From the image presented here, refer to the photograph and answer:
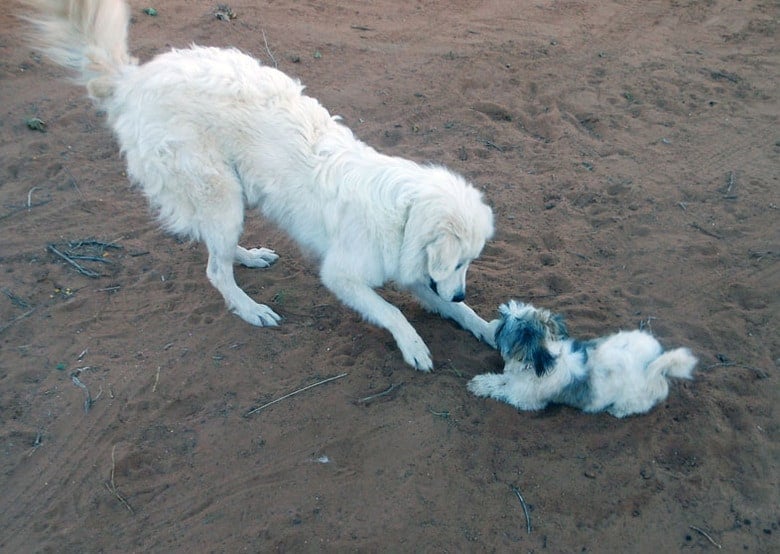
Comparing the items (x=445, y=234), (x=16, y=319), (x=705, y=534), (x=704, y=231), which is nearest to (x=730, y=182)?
(x=704, y=231)

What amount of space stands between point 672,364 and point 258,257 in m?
3.39

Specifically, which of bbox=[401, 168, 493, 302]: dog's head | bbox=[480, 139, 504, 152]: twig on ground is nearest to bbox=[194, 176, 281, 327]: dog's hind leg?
bbox=[401, 168, 493, 302]: dog's head

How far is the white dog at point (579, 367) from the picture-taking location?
12.5ft

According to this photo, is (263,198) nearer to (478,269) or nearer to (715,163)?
(478,269)

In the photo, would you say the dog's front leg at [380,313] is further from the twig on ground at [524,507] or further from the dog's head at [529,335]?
the twig on ground at [524,507]

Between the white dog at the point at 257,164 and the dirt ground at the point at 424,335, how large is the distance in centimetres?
64

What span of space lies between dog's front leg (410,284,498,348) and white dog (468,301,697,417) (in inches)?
18.0

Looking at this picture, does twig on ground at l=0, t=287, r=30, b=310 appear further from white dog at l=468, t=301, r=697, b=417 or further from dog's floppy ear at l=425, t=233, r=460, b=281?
white dog at l=468, t=301, r=697, b=417

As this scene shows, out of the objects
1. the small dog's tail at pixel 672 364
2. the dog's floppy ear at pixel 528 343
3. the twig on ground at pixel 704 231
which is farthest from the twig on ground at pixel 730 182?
the dog's floppy ear at pixel 528 343

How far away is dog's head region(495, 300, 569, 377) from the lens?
12.5 feet

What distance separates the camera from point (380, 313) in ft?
14.4

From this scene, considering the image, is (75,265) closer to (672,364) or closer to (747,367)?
(672,364)

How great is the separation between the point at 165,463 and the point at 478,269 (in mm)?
2795

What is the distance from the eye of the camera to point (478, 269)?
5.19 metres
